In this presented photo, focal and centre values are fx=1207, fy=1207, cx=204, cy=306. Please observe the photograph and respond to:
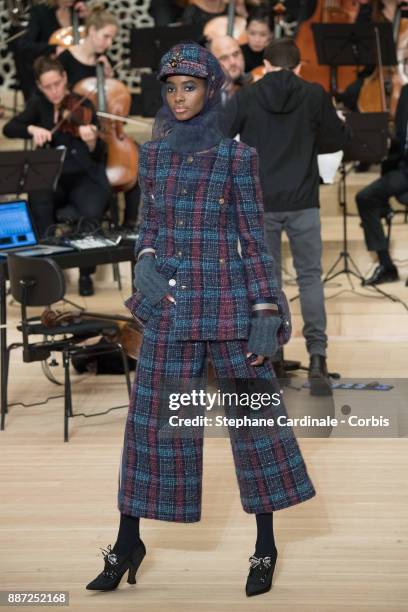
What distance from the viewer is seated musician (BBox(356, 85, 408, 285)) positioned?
808cm

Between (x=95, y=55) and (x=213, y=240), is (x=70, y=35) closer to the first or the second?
(x=95, y=55)

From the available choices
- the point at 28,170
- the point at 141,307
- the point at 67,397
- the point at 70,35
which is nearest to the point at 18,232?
the point at 67,397

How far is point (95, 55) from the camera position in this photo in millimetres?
8758

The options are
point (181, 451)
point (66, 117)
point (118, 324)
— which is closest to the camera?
point (181, 451)

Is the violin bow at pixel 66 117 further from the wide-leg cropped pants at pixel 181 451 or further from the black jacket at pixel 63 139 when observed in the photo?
the wide-leg cropped pants at pixel 181 451

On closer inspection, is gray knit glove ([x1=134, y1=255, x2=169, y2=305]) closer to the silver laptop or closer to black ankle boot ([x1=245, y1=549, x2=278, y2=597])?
black ankle boot ([x1=245, y1=549, x2=278, y2=597])

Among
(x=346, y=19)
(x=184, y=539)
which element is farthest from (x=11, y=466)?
(x=346, y=19)

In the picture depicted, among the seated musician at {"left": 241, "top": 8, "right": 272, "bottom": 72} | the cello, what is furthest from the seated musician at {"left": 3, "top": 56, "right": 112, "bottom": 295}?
the seated musician at {"left": 241, "top": 8, "right": 272, "bottom": 72}

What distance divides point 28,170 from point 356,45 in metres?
3.13

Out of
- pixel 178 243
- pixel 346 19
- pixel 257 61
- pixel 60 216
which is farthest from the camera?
pixel 346 19

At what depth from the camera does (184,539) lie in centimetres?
395

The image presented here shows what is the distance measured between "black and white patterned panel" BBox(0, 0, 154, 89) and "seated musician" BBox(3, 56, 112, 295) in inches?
141

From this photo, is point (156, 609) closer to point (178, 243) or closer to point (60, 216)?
point (178, 243)

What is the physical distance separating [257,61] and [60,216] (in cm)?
228
